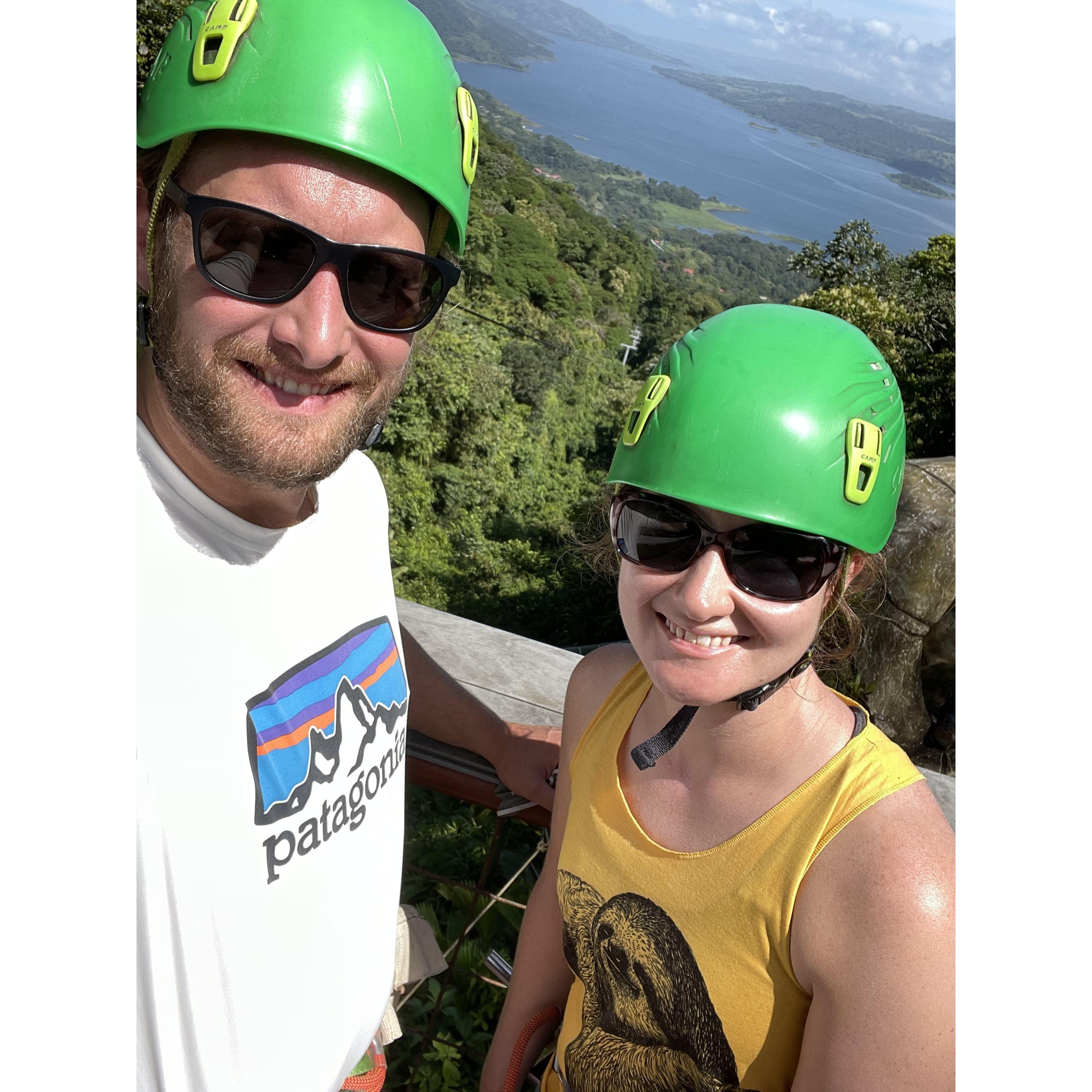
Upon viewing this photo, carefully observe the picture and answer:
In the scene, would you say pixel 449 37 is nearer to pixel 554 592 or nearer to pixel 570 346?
pixel 570 346

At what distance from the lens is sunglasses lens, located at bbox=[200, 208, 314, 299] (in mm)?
1499

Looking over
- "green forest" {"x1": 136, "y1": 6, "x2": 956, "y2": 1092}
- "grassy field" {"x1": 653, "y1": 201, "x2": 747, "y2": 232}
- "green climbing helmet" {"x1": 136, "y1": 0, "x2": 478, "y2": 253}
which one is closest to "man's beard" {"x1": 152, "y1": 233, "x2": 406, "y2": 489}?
"green climbing helmet" {"x1": 136, "y1": 0, "x2": 478, "y2": 253}

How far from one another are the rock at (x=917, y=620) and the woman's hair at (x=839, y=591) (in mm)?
9029

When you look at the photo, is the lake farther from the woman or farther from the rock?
the woman

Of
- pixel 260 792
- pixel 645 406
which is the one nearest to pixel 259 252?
pixel 645 406

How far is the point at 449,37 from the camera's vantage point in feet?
66.7

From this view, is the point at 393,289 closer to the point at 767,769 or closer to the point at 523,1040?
the point at 767,769

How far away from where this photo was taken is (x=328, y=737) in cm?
177

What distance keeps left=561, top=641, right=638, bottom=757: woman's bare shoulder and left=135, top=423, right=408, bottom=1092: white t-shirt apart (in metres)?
0.38

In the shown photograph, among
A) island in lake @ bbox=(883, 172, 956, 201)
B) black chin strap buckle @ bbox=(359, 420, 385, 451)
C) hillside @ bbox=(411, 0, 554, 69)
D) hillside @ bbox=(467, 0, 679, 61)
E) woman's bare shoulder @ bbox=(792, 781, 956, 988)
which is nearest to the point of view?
woman's bare shoulder @ bbox=(792, 781, 956, 988)

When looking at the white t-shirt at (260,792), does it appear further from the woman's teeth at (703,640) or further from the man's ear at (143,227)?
the woman's teeth at (703,640)

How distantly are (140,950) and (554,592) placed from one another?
18964 mm

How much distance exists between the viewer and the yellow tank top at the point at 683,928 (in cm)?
147

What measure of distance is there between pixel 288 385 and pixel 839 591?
1.03 metres
